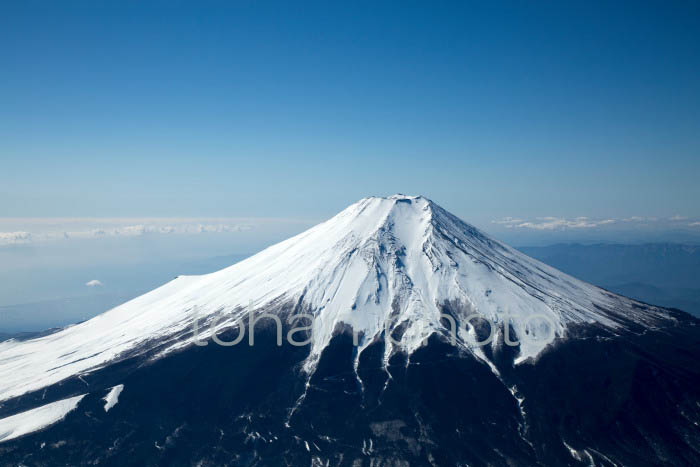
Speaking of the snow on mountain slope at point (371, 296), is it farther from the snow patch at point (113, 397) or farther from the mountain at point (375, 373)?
the snow patch at point (113, 397)

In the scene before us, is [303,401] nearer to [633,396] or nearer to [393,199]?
[633,396]

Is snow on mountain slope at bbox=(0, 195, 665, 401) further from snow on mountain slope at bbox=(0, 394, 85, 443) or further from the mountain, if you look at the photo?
snow on mountain slope at bbox=(0, 394, 85, 443)

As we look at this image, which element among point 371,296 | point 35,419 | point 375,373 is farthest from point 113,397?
point 371,296

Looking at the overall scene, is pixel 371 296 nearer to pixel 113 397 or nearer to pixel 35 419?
pixel 113 397

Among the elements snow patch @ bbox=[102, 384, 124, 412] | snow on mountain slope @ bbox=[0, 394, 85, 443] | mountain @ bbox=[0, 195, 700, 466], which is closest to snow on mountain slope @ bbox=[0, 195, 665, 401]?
mountain @ bbox=[0, 195, 700, 466]

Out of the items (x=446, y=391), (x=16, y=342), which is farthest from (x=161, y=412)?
(x=16, y=342)

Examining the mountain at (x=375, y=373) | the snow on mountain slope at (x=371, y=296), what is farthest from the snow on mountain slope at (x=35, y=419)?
the snow on mountain slope at (x=371, y=296)

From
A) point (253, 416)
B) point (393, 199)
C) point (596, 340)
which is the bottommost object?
point (253, 416)
